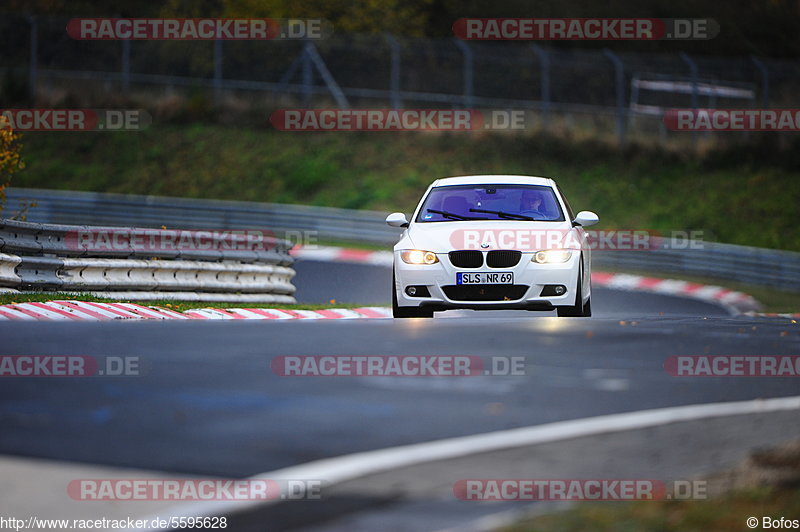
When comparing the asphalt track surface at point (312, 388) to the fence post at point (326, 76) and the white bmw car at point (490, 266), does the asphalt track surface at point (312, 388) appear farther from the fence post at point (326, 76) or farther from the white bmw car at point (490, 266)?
the fence post at point (326, 76)

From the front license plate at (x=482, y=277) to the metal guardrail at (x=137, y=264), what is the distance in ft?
15.4

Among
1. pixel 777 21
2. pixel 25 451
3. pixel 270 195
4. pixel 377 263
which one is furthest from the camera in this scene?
pixel 777 21

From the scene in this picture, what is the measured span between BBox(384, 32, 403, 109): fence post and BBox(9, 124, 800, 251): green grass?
2.05 meters

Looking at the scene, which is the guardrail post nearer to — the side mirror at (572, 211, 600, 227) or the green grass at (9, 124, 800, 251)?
the green grass at (9, 124, 800, 251)

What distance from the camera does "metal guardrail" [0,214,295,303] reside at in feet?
A: 51.6

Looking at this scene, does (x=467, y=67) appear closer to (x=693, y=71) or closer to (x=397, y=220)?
(x=693, y=71)

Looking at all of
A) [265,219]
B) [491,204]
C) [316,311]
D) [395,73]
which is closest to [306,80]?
[395,73]

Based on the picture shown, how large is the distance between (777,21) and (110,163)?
Answer: 28.3 meters

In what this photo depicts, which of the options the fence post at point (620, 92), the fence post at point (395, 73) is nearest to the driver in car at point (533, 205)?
the fence post at point (620, 92)

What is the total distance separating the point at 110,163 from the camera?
44.3 metres

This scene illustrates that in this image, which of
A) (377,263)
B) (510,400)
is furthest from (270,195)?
(510,400)

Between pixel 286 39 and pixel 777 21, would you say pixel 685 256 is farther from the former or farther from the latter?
pixel 777 21

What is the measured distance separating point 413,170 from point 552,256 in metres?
27.9

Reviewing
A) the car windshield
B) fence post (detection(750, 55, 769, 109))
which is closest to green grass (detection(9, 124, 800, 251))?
fence post (detection(750, 55, 769, 109))
